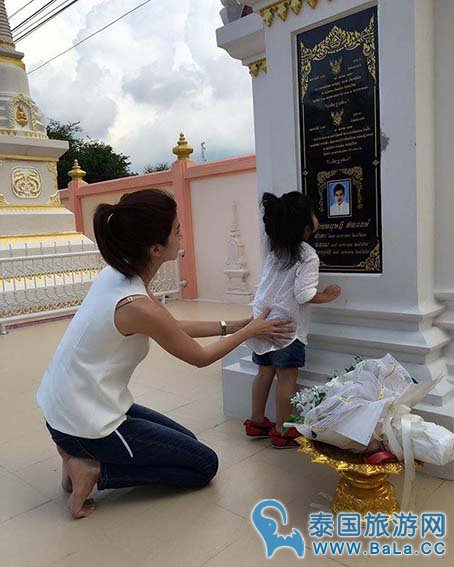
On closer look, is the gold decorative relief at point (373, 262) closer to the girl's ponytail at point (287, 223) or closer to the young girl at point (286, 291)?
the young girl at point (286, 291)

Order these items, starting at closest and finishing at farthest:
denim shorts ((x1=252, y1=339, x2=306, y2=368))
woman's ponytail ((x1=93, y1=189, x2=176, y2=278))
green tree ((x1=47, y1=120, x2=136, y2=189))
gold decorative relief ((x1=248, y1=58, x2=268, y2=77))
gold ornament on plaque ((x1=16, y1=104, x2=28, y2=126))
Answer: woman's ponytail ((x1=93, y1=189, x2=176, y2=278)), denim shorts ((x1=252, y1=339, x2=306, y2=368)), gold decorative relief ((x1=248, y1=58, x2=268, y2=77)), gold ornament on plaque ((x1=16, y1=104, x2=28, y2=126)), green tree ((x1=47, y1=120, x2=136, y2=189))

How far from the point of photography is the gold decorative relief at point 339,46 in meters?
2.26

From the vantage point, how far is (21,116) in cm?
755

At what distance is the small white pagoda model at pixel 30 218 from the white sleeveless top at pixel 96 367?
451 centimetres

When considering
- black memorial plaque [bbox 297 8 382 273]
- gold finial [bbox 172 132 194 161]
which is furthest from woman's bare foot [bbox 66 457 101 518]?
gold finial [bbox 172 132 194 161]

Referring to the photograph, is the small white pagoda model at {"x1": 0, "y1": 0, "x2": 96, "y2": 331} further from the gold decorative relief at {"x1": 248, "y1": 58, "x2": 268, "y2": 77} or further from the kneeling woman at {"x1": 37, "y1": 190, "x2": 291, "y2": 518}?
the kneeling woman at {"x1": 37, "y1": 190, "x2": 291, "y2": 518}

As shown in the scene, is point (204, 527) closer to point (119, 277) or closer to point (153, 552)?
point (153, 552)

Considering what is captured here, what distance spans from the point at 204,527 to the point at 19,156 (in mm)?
6815

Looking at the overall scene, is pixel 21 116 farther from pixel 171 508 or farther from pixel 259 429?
pixel 171 508

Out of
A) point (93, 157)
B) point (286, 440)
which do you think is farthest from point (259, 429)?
point (93, 157)

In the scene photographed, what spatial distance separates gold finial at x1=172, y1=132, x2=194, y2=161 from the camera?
25.0 feet

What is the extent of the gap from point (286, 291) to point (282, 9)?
1.39m

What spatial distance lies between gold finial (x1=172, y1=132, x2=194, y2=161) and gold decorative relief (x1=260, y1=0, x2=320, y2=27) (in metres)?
5.05

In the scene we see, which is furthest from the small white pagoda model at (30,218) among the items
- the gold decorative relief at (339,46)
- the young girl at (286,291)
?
the gold decorative relief at (339,46)
